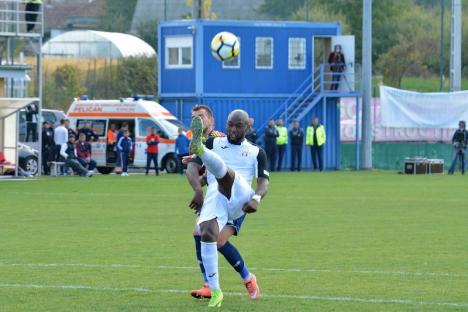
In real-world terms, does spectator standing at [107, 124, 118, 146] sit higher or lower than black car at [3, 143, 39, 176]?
higher

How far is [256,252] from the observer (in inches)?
640

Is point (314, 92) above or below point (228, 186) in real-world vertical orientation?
above

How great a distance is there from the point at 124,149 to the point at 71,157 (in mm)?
1745

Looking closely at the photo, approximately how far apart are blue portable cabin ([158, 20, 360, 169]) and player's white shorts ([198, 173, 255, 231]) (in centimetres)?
3440

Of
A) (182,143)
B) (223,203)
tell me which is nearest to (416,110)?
(182,143)

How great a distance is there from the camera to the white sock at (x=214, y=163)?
10812 mm

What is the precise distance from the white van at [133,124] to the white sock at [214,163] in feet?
102

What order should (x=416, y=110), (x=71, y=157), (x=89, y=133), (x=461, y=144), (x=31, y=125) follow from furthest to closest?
1. (x=416, y=110)
2. (x=31, y=125)
3. (x=461, y=144)
4. (x=89, y=133)
5. (x=71, y=157)

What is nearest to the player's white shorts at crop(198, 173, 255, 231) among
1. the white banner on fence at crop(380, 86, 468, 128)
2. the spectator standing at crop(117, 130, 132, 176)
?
the spectator standing at crop(117, 130, 132, 176)

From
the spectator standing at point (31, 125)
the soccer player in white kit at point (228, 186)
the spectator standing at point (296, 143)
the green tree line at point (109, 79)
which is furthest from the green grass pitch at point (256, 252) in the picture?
the green tree line at point (109, 79)

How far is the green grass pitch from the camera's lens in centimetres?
1179

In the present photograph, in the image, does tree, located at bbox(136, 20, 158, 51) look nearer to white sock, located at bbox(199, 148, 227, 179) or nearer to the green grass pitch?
the green grass pitch

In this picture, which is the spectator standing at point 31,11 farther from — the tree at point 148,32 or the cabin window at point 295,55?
the tree at point 148,32

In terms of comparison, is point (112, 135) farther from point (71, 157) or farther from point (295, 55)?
point (295, 55)
